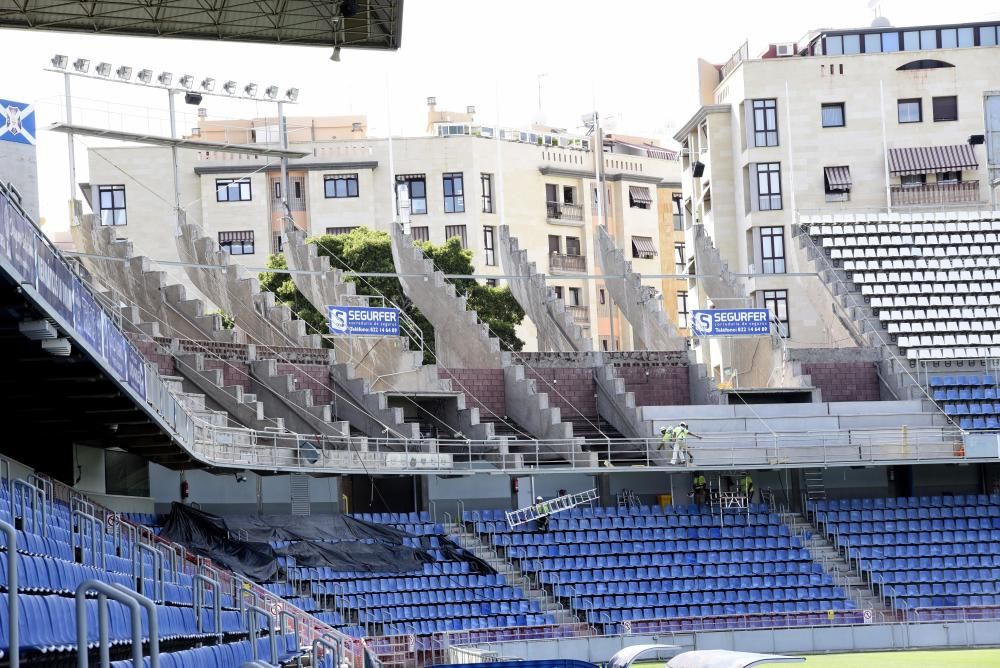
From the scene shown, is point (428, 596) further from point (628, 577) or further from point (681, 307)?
point (681, 307)

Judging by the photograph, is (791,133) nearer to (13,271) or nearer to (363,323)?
(363,323)

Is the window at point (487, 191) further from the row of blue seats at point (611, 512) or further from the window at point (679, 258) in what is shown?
the row of blue seats at point (611, 512)

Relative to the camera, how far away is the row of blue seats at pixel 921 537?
37.5 metres

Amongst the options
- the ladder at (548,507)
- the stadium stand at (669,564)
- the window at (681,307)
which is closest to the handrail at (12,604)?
the stadium stand at (669,564)

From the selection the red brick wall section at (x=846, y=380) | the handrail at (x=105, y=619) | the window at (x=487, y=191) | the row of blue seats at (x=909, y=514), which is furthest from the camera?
the window at (x=487, y=191)

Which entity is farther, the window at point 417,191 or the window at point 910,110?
the window at point 417,191

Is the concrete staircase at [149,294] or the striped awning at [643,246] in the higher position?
the striped awning at [643,246]

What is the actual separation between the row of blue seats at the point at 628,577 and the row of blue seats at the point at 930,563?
5.57ft

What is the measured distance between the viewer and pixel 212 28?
91.8 ft

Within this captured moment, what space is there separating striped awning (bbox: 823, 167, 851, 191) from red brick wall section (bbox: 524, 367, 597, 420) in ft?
38.6

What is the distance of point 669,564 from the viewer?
3569 cm

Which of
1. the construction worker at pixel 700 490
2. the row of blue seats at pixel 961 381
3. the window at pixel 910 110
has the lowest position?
the construction worker at pixel 700 490

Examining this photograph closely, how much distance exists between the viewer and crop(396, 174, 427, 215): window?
69.1 metres

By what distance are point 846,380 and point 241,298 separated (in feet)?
53.4
